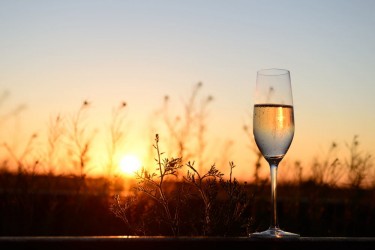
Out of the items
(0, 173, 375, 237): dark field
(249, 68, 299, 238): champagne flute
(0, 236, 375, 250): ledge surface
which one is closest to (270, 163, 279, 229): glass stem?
(249, 68, 299, 238): champagne flute

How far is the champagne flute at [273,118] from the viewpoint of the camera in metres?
2.02

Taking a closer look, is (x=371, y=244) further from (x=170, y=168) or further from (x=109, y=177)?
(x=109, y=177)

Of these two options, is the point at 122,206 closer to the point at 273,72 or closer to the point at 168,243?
the point at 273,72

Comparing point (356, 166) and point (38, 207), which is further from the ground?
point (356, 166)

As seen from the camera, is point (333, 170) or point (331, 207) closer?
point (333, 170)

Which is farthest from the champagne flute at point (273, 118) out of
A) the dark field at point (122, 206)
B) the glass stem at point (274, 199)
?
the dark field at point (122, 206)

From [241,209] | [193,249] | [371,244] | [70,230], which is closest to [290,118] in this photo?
[241,209]

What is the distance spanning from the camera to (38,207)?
5414 millimetres

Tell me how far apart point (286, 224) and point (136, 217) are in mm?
1326

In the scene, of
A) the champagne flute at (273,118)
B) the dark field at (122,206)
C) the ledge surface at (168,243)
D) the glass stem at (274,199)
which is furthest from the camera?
the dark field at (122,206)

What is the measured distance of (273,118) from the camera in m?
2.04

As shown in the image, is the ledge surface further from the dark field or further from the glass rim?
the dark field

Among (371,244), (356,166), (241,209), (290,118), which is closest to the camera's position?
(371,244)

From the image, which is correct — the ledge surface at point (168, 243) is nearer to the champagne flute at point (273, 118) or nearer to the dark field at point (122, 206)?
the champagne flute at point (273, 118)
